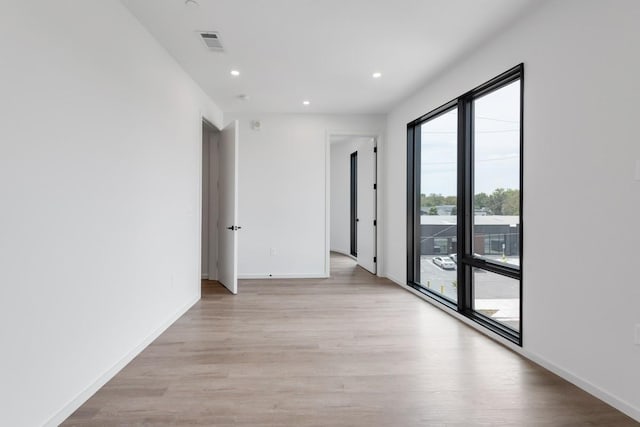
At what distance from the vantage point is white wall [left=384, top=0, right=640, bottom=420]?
1.98m

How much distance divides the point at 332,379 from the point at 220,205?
3503mm

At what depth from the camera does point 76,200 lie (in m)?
A: 2.06

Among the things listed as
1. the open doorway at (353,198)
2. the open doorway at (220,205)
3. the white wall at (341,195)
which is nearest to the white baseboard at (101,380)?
the open doorway at (220,205)

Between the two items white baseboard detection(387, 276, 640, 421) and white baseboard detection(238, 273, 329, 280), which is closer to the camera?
white baseboard detection(387, 276, 640, 421)

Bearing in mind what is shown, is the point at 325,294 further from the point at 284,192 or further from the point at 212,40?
the point at 212,40

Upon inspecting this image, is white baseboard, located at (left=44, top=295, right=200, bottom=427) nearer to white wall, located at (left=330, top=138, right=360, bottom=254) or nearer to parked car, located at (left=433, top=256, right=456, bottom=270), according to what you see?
parked car, located at (left=433, top=256, right=456, bottom=270)

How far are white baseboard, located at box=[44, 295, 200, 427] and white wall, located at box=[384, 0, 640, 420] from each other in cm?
295

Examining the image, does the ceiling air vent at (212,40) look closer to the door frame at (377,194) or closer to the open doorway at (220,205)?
the open doorway at (220,205)

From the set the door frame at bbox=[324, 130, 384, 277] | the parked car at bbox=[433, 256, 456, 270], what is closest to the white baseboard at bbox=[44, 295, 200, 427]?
the door frame at bbox=[324, 130, 384, 277]

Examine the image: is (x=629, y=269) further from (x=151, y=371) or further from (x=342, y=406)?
(x=151, y=371)

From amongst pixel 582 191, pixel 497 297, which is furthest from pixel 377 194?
pixel 582 191

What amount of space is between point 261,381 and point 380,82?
3437 mm

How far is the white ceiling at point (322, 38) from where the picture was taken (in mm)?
2646

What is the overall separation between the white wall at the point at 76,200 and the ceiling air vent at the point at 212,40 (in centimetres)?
44
